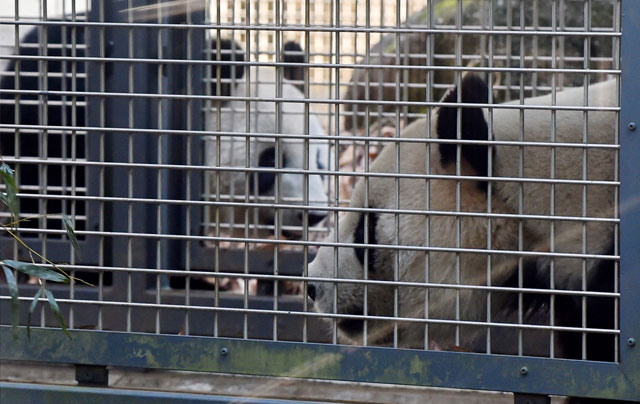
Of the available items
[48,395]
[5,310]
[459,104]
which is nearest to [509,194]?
[459,104]

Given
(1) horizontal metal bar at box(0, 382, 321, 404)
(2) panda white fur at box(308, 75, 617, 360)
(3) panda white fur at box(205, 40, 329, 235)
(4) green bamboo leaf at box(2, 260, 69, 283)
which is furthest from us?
(3) panda white fur at box(205, 40, 329, 235)

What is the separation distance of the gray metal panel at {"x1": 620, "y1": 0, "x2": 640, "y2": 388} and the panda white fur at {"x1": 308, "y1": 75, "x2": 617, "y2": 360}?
0.27 m

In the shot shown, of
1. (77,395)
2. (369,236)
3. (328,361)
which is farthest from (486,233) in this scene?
(77,395)

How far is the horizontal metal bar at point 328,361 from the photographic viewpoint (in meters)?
1.76

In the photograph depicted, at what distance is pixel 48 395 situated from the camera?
6.37 ft

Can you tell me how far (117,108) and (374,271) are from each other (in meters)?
1.03

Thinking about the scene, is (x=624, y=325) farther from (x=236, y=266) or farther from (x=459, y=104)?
(x=236, y=266)

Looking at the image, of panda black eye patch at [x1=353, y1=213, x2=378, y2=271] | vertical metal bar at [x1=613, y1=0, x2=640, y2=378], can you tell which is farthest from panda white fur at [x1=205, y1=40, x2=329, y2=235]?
vertical metal bar at [x1=613, y1=0, x2=640, y2=378]

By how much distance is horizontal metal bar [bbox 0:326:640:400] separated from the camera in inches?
69.5

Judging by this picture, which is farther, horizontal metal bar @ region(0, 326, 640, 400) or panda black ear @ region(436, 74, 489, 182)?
panda black ear @ region(436, 74, 489, 182)

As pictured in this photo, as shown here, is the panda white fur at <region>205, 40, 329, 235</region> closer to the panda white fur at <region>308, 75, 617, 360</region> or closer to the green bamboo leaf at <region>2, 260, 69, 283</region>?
the panda white fur at <region>308, 75, 617, 360</region>

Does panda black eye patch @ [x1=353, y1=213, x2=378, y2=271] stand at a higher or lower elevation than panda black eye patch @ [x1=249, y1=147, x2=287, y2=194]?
lower

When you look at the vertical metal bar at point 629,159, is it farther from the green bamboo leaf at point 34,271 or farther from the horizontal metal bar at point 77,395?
the green bamboo leaf at point 34,271

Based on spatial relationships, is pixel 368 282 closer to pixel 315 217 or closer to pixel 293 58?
pixel 315 217
